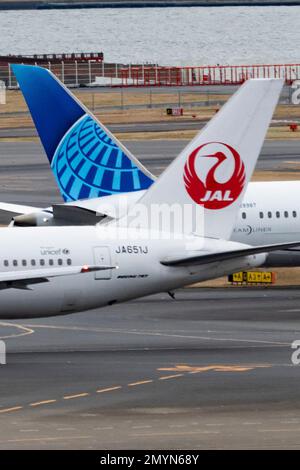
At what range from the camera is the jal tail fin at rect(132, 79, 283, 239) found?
54.9 metres

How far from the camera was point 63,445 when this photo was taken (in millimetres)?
39000

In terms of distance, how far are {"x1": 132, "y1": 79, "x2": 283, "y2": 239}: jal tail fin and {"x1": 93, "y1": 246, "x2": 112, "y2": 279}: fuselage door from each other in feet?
7.95

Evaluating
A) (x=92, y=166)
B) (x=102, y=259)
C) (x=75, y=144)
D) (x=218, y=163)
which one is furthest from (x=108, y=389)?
(x=75, y=144)

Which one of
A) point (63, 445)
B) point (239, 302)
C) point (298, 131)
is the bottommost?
point (63, 445)

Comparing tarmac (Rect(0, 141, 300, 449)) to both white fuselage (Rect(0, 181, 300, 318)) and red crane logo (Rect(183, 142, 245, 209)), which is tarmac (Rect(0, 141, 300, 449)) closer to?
white fuselage (Rect(0, 181, 300, 318))

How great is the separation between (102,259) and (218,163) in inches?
225

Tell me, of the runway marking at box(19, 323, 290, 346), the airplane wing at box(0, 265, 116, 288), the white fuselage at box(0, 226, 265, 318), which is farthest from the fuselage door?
the runway marking at box(19, 323, 290, 346)

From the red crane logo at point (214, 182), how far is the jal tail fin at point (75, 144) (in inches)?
477

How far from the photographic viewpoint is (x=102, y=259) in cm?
5328

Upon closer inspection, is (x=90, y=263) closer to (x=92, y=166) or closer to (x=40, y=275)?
(x=40, y=275)

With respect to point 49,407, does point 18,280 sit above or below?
above

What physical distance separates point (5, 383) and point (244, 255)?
34.1ft

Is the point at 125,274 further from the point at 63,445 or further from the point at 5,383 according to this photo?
the point at 63,445

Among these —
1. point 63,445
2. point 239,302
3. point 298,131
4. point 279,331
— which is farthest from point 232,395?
point 298,131
